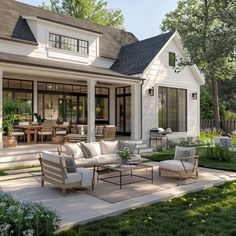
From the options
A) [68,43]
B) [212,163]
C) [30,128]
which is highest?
[68,43]

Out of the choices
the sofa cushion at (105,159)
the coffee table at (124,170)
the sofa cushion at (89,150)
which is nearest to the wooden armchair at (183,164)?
the coffee table at (124,170)

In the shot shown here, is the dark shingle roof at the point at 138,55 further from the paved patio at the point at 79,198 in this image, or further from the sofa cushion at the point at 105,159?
the paved patio at the point at 79,198

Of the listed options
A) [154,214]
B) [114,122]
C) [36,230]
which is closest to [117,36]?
[114,122]

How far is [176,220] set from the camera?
16.9 ft

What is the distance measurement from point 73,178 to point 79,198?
518 millimetres

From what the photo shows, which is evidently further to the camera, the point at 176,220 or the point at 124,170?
the point at 124,170

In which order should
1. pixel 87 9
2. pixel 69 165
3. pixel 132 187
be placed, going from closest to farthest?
pixel 69 165 < pixel 132 187 < pixel 87 9

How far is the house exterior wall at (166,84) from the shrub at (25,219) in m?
11.3

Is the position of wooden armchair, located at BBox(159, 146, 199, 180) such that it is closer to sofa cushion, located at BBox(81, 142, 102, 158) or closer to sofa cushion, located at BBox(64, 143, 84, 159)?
sofa cushion, located at BBox(81, 142, 102, 158)

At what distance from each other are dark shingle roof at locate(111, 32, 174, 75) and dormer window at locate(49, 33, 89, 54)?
85.7 inches

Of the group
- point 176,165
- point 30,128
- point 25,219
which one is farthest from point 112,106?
point 25,219

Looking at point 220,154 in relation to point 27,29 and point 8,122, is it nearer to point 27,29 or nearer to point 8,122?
point 8,122

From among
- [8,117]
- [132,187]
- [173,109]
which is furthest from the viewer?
[173,109]

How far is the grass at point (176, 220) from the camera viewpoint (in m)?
4.66
